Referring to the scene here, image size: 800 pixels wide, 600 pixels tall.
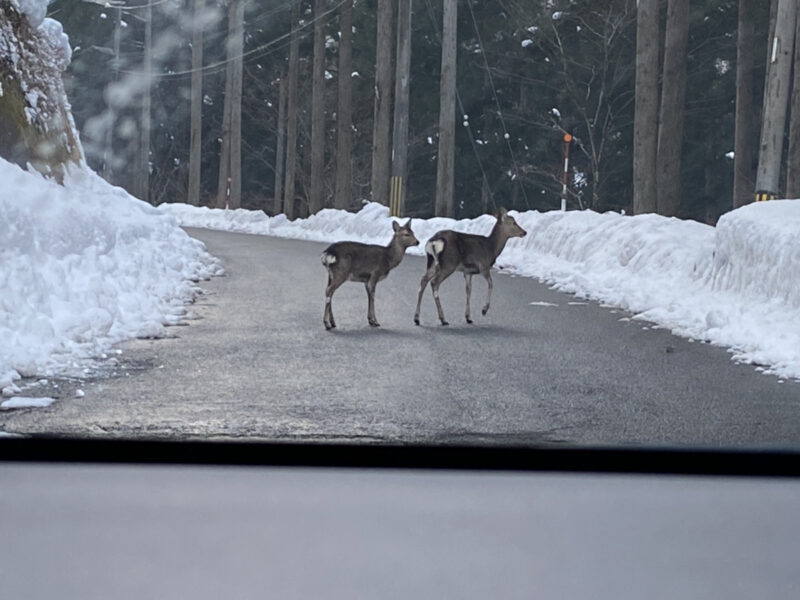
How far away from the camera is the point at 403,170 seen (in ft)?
102

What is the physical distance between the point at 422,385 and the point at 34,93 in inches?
395

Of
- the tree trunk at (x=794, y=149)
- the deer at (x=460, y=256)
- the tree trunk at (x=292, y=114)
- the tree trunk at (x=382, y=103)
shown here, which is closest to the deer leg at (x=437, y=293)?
the deer at (x=460, y=256)

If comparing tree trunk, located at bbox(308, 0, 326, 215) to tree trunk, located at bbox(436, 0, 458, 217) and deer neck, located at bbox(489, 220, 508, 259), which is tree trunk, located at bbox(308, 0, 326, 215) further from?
deer neck, located at bbox(489, 220, 508, 259)

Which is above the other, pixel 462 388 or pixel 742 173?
pixel 742 173

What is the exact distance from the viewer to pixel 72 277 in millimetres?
9891

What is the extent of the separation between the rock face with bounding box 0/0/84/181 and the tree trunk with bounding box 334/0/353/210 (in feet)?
77.2

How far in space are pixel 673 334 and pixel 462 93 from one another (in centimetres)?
3307

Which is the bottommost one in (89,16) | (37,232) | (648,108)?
(37,232)

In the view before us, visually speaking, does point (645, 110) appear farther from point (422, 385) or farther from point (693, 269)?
point (422, 385)

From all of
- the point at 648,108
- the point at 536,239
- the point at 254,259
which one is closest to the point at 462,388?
the point at 254,259

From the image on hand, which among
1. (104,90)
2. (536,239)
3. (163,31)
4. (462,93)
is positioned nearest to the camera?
(536,239)

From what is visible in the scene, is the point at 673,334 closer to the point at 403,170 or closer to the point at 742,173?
the point at 403,170

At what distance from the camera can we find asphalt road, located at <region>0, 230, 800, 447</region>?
576 centimetres

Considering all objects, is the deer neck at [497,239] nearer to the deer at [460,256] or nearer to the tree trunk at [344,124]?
the deer at [460,256]
